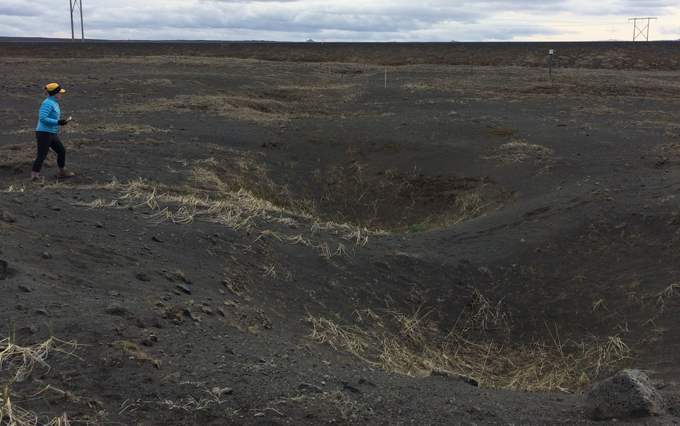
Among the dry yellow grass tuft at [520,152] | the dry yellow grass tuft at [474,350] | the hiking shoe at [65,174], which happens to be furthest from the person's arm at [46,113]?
the dry yellow grass tuft at [520,152]

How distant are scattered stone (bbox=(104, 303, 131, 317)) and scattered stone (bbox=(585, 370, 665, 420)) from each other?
9.42 feet

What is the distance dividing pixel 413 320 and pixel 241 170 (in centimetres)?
579

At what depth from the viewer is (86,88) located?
1744 centimetres

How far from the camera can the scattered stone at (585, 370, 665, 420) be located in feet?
10.9

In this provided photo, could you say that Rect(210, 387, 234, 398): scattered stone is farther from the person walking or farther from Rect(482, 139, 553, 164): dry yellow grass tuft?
Rect(482, 139, 553, 164): dry yellow grass tuft

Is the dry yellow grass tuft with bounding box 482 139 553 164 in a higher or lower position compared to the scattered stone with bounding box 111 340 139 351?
higher

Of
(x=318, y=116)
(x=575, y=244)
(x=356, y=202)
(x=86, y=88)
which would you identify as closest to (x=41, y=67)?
(x=86, y=88)

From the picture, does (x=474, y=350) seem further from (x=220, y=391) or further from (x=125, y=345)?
(x=125, y=345)

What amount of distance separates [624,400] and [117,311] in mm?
3074

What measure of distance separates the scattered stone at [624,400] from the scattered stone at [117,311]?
287cm

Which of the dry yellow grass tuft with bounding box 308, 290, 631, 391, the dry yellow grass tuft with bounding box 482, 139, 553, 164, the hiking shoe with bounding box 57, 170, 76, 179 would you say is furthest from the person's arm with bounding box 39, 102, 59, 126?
the dry yellow grass tuft with bounding box 482, 139, 553, 164

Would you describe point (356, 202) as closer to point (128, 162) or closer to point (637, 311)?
point (128, 162)

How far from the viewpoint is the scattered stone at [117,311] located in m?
4.00

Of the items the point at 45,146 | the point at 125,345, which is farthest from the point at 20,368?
the point at 45,146
